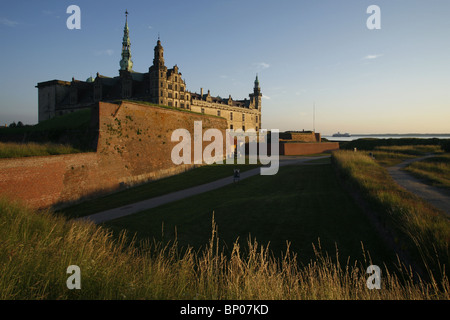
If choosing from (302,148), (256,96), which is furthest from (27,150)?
(256,96)

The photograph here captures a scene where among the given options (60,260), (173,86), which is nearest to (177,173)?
(60,260)

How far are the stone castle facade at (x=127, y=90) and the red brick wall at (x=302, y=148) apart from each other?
992 inches

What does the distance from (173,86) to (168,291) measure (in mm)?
54989

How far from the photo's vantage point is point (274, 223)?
403 inches

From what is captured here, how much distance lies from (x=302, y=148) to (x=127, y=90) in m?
37.4

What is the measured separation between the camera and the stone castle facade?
52812mm

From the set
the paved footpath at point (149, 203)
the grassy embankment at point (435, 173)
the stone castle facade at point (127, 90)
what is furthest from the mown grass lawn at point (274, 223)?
the stone castle facade at point (127, 90)

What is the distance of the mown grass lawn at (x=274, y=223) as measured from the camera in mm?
8367

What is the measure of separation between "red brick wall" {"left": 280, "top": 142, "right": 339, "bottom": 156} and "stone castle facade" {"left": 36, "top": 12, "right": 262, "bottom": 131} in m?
25.2

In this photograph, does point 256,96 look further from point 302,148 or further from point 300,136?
point 302,148

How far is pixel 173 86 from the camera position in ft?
180

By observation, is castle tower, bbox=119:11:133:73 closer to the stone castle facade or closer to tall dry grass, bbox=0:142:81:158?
the stone castle facade

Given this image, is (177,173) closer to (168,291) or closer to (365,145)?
(168,291)

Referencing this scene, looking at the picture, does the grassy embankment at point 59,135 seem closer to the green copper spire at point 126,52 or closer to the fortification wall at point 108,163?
the fortification wall at point 108,163
